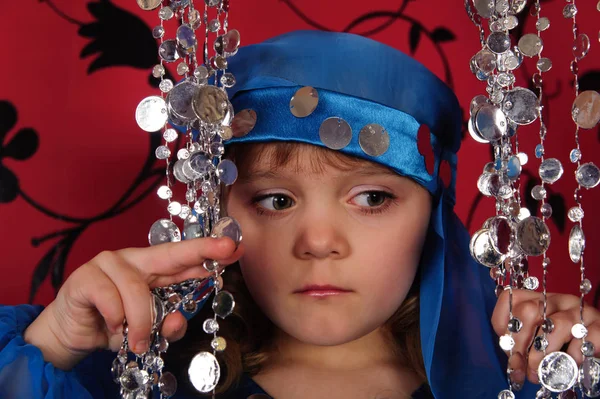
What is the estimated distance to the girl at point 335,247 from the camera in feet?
2.35

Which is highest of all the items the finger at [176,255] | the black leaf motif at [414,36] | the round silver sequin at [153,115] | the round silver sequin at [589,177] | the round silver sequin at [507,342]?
the black leaf motif at [414,36]

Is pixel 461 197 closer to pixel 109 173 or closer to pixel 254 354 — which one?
pixel 254 354

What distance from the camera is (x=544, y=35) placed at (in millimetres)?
1042

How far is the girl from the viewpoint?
2.35 feet

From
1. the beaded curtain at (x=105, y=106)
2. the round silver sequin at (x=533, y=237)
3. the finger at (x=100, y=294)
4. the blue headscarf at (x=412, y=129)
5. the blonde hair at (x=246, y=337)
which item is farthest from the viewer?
the beaded curtain at (x=105, y=106)

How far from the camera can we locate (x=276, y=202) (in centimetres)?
81

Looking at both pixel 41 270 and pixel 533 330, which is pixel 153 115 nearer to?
pixel 533 330

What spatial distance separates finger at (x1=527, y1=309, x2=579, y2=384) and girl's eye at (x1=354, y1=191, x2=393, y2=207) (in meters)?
0.23

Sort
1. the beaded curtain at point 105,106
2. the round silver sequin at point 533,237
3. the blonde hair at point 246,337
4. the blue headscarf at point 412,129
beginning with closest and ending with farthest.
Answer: the round silver sequin at point 533,237 < the blue headscarf at point 412,129 < the blonde hair at point 246,337 < the beaded curtain at point 105,106

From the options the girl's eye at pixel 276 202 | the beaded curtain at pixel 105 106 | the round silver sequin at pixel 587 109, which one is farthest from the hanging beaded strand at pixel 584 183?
the beaded curtain at pixel 105 106

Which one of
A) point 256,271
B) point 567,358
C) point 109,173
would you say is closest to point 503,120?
point 567,358

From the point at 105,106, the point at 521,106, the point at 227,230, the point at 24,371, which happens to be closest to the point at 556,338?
the point at 521,106

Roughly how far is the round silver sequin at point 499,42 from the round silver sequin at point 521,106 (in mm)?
38

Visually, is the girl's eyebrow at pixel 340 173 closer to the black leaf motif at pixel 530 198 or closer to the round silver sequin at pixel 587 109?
the round silver sequin at pixel 587 109
